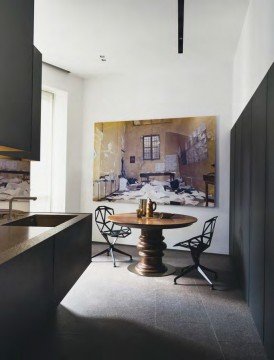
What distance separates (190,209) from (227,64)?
104 inches

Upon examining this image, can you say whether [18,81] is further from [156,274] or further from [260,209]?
[156,274]

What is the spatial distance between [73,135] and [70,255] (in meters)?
3.65

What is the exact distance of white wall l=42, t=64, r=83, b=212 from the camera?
5875 mm

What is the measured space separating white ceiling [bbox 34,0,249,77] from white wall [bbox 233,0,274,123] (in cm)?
24

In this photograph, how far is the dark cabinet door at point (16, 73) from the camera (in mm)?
2070

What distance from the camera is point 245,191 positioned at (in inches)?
131

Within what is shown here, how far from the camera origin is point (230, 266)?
15.4 feet

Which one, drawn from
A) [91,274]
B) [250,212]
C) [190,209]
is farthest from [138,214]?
[250,212]

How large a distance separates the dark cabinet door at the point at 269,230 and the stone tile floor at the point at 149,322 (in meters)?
0.28

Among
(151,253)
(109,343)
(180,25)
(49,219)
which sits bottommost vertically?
(109,343)

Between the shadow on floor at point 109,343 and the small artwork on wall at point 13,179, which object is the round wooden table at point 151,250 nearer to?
the shadow on floor at point 109,343

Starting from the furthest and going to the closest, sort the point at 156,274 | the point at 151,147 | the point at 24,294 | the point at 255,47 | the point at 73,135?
the point at 73,135
the point at 151,147
the point at 156,274
the point at 255,47
the point at 24,294

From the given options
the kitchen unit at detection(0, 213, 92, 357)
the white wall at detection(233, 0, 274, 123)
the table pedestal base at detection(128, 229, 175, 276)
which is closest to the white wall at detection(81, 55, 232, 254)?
the white wall at detection(233, 0, 274, 123)

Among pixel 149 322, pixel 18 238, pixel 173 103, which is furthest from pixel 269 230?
pixel 173 103
